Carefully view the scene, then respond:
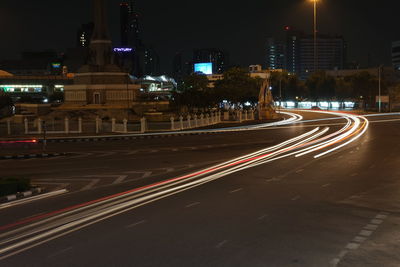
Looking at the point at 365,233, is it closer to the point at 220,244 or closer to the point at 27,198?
the point at 220,244

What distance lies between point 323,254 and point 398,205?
535cm

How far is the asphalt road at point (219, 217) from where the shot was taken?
378 inches

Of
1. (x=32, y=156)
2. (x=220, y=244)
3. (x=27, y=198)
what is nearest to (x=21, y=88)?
(x=32, y=156)

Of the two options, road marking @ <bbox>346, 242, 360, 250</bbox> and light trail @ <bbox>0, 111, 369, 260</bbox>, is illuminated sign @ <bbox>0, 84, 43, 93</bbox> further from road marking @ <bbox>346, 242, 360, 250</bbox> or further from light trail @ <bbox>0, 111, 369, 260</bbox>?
road marking @ <bbox>346, 242, 360, 250</bbox>

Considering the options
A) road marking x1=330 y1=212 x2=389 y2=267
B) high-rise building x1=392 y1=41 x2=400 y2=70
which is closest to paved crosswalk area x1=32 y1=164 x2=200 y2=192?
road marking x1=330 y1=212 x2=389 y2=267

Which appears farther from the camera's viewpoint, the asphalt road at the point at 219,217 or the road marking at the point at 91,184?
the road marking at the point at 91,184

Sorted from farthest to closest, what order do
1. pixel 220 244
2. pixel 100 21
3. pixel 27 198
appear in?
pixel 100 21
pixel 27 198
pixel 220 244

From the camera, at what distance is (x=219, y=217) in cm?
1275

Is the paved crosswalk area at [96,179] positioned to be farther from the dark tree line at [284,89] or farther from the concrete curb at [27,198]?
the dark tree line at [284,89]

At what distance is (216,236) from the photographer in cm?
1095

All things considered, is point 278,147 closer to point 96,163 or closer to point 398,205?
point 96,163

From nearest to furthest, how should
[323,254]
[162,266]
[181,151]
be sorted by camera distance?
[162,266] < [323,254] < [181,151]

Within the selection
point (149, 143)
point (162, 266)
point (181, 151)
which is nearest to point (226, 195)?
point (162, 266)

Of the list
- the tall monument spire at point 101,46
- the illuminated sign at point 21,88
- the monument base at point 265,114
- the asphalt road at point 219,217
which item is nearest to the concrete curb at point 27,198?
the asphalt road at point 219,217
